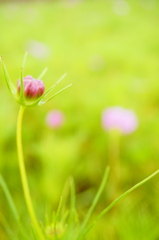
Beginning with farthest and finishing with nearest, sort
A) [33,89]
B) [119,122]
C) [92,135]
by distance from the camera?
[92,135]
[119,122]
[33,89]

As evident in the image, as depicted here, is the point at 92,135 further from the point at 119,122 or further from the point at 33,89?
the point at 33,89

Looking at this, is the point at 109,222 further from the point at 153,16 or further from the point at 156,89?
the point at 153,16

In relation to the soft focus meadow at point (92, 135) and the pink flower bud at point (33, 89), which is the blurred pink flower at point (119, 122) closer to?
the soft focus meadow at point (92, 135)

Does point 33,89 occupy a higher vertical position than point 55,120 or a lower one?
higher

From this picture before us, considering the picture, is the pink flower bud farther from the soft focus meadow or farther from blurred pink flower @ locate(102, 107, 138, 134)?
blurred pink flower @ locate(102, 107, 138, 134)

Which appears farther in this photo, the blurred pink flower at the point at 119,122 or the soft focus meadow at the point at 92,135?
the blurred pink flower at the point at 119,122

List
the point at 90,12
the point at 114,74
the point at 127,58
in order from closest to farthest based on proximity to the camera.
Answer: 1. the point at 114,74
2. the point at 127,58
3. the point at 90,12

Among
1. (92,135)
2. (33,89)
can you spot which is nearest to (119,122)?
(92,135)

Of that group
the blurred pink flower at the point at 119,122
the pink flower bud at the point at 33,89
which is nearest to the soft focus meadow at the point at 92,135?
the blurred pink flower at the point at 119,122

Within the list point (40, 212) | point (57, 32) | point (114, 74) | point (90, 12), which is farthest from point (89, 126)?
point (90, 12)
